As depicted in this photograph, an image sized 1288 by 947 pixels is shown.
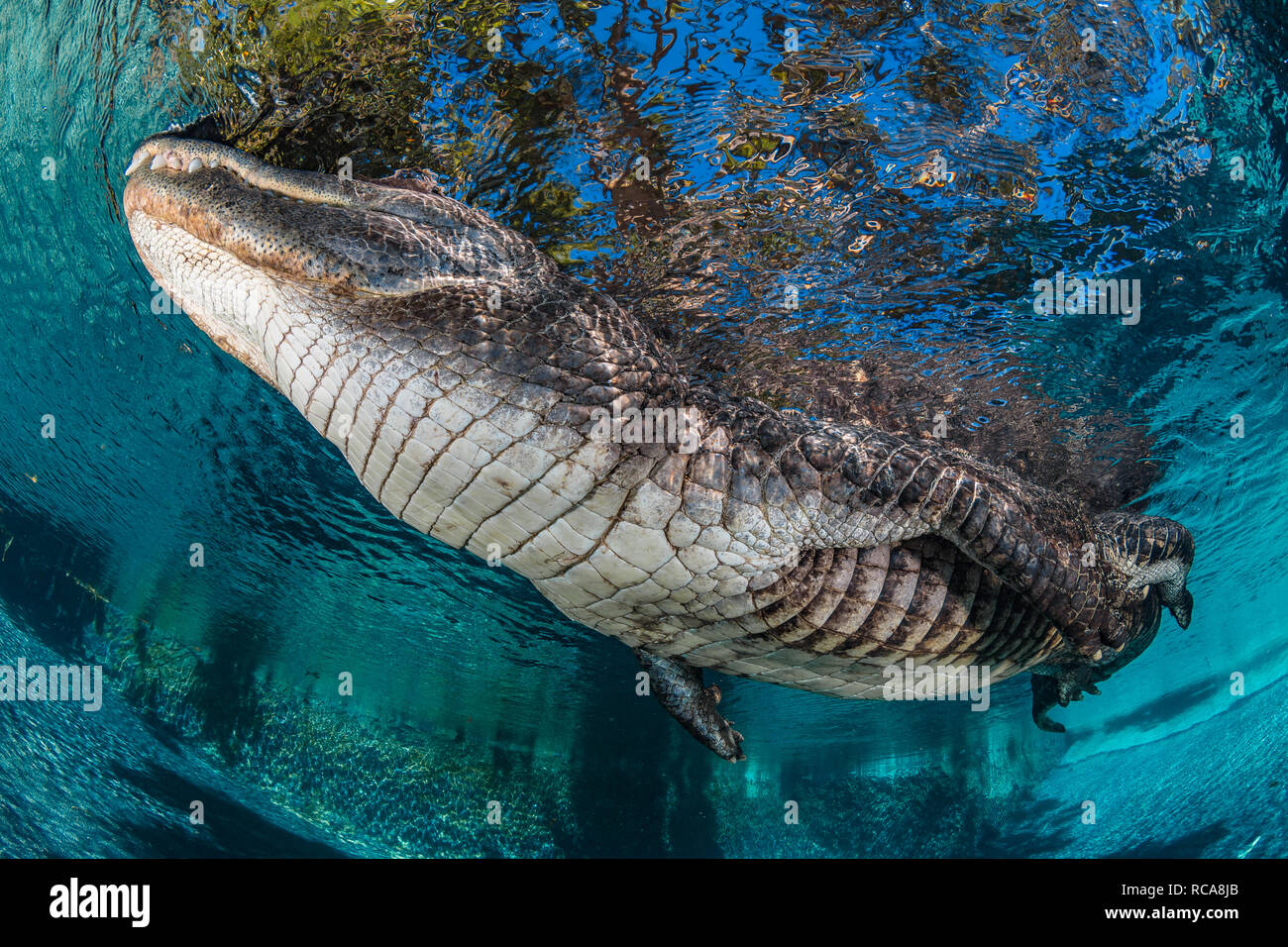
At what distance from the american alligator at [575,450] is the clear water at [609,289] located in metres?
1.24

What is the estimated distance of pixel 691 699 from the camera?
381 centimetres

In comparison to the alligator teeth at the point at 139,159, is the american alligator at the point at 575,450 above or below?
below

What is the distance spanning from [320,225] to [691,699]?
10.1 feet

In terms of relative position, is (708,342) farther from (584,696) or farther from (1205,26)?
(584,696)

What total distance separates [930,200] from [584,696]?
15.2 meters

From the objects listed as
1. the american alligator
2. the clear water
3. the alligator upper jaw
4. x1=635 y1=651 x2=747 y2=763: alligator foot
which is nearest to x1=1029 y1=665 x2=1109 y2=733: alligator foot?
the american alligator

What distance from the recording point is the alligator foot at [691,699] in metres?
3.76

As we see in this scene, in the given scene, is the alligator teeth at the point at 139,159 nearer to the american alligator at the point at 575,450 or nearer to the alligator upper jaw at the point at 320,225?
the american alligator at the point at 575,450

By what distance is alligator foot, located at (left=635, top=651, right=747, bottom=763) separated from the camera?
3.76 metres

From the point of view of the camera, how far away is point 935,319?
5469 millimetres

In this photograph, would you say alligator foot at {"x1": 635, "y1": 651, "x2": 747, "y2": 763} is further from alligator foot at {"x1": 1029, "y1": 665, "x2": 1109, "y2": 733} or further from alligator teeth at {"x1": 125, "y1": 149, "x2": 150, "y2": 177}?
alligator teeth at {"x1": 125, "y1": 149, "x2": 150, "y2": 177}

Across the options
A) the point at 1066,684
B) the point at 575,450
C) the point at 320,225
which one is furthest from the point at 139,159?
the point at 1066,684

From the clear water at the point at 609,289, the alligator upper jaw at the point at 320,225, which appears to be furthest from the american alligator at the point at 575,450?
the clear water at the point at 609,289

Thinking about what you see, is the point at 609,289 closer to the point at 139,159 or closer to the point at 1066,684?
the point at 139,159
